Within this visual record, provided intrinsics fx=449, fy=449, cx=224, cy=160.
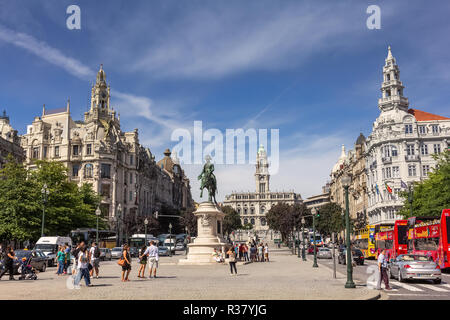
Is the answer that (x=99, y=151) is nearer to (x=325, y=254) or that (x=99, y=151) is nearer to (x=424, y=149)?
(x=325, y=254)

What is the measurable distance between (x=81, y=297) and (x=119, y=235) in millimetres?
72030

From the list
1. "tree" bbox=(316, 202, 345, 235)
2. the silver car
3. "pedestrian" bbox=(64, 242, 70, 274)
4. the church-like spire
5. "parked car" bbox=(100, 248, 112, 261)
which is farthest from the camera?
"tree" bbox=(316, 202, 345, 235)

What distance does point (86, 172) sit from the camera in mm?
86688

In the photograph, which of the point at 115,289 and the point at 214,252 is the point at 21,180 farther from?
the point at 115,289

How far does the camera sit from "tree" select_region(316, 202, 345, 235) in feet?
324

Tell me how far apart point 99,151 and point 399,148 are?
5496 centimetres

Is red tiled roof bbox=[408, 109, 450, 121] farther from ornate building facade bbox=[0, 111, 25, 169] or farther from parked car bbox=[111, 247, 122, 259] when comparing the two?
ornate building facade bbox=[0, 111, 25, 169]

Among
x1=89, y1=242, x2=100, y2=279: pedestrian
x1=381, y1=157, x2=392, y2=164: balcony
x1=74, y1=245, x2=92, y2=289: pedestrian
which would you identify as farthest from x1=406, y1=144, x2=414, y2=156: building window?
x1=74, y1=245, x2=92, y2=289: pedestrian

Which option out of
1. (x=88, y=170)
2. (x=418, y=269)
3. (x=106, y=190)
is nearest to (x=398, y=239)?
(x=418, y=269)

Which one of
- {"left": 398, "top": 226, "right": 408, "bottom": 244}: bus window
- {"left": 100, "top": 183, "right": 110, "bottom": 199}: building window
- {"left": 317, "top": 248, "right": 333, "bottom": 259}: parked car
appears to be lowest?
{"left": 317, "top": 248, "right": 333, "bottom": 259}: parked car

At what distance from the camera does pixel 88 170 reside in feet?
285

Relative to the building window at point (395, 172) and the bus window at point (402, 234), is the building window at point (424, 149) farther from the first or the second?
the bus window at point (402, 234)

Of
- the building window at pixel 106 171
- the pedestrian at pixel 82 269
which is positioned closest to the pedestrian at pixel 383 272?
the pedestrian at pixel 82 269
